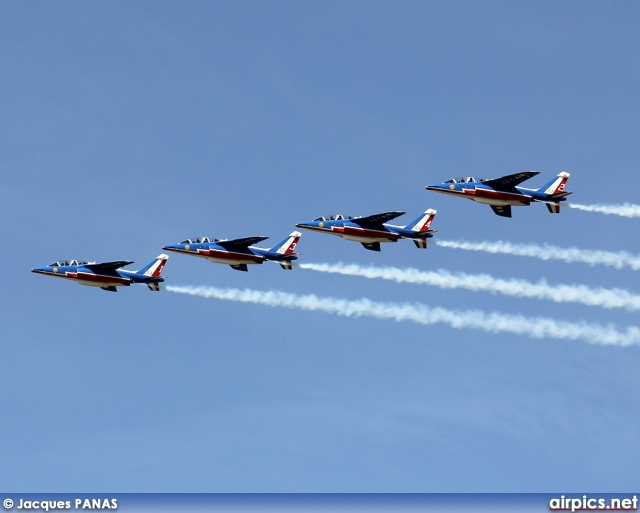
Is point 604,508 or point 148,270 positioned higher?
point 148,270

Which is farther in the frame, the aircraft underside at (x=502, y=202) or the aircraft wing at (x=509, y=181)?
the aircraft underside at (x=502, y=202)

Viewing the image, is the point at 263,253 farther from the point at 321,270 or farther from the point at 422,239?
the point at 422,239

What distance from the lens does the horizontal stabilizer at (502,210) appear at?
134750 millimetres

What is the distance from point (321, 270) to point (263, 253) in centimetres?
630

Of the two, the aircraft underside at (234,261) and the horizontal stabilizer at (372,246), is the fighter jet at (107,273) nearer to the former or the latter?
the aircraft underside at (234,261)

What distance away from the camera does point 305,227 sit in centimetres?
13712

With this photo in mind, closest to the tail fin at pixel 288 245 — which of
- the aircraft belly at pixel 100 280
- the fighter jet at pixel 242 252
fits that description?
the fighter jet at pixel 242 252

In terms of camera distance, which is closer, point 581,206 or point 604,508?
point 604,508

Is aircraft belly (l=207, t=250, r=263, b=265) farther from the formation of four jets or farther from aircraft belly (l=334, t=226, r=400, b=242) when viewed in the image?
→ aircraft belly (l=334, t=226, r=400, b=242)

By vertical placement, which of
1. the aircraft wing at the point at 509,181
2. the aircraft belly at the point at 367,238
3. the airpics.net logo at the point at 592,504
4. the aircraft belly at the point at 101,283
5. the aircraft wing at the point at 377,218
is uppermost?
the aircraft wing at the point at 509,181

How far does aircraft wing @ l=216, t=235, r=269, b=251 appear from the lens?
137 meters

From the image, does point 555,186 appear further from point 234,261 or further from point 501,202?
point 234,261

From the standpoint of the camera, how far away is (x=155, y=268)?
139000 mm

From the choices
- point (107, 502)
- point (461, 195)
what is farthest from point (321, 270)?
point (107, 502)
